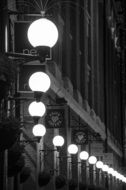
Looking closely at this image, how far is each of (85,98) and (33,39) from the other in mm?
36355

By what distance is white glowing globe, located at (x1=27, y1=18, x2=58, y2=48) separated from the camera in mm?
10125

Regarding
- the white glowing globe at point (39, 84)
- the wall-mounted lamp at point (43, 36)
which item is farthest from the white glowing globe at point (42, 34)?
the white glowing globe at point (39, 84)

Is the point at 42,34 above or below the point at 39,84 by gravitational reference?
above

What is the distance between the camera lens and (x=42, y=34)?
10.3 metres

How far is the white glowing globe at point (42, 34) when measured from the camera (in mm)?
10125

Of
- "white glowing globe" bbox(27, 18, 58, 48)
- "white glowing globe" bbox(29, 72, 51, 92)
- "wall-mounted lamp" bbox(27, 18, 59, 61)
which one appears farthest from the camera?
"white glowing globe" bbox(29, 72, 51, 92)

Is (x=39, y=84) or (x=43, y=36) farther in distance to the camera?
(x=39, y=84)

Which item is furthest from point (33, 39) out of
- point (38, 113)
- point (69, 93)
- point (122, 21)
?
point (122, 21)

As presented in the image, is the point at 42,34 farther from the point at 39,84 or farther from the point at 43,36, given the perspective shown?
the point at 39,84

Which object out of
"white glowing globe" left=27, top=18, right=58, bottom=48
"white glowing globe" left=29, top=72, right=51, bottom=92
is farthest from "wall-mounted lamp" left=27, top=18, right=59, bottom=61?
"white glowing globe" left=29, top=72, right=51, bottom=92

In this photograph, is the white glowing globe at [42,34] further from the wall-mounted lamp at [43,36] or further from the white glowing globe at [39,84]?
the white glowing globe at [39,84]

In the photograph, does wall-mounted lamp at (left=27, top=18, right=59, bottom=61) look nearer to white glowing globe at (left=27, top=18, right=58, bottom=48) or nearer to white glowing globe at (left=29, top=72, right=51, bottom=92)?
white glowing globe at (left=27, top=18, right=58, bottom=48)

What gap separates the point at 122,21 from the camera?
98062mm

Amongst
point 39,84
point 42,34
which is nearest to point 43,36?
point 42,34
